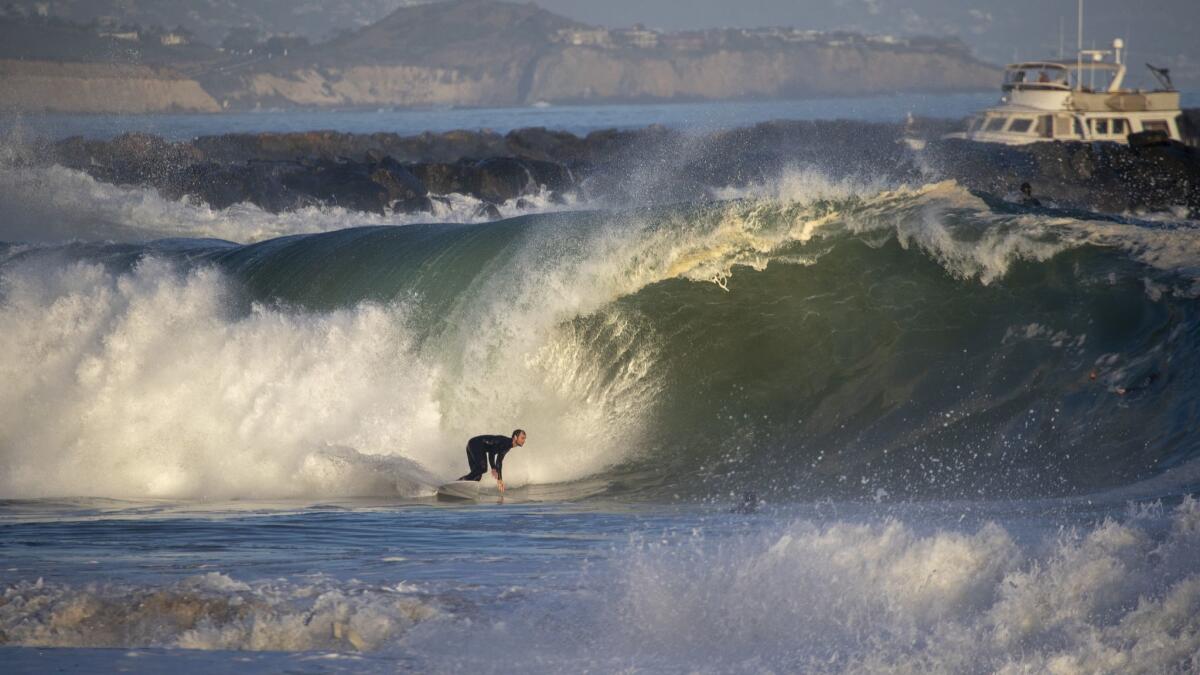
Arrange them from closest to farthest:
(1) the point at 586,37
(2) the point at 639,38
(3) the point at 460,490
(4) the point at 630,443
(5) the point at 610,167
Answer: (3) the point at 460,490 → (4) the point at 630,443 → (5) the point at 610,167 → (2) the point at 639,38 → (1) the point at 586,37

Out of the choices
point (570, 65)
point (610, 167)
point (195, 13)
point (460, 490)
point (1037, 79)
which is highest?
point (195, 13)

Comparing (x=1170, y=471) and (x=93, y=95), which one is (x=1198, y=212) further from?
(x=93, y=95)

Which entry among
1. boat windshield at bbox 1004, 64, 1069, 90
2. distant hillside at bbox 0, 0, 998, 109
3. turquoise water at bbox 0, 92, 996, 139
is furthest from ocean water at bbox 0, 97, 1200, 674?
distant hillside at bbox 0, 0, 998, 109

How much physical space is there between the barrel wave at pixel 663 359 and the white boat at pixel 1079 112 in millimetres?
22943

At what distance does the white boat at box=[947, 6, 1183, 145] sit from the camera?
3534 cm

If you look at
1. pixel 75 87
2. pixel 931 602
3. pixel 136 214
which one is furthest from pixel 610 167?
pixel 931 602

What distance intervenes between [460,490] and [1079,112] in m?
28.9

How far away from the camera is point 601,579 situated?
7.41m

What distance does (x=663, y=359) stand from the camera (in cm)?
1320

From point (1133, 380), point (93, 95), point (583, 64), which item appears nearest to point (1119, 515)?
point (1133, 380)

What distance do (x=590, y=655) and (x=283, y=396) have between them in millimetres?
7085

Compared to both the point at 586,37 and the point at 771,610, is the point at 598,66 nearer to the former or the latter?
the point at 586,37

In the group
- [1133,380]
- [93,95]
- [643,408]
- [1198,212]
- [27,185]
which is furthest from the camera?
[93,95]

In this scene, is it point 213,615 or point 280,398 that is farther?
point 280,398
